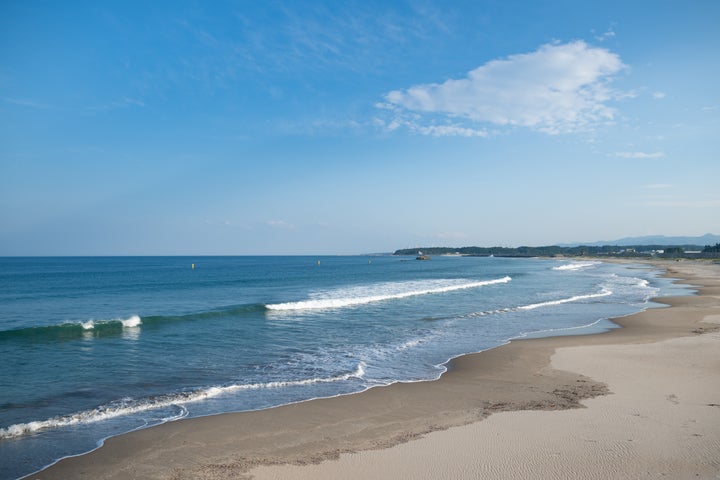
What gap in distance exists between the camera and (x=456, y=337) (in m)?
18.5

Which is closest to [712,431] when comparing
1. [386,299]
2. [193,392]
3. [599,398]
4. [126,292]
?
[599,398]

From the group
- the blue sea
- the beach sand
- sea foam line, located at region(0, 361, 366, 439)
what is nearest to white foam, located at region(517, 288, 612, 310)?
the blue sea

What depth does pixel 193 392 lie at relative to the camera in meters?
10.8

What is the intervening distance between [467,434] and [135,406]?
6967 millimetres

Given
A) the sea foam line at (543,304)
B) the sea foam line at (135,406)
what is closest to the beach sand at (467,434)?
the sea foam line at (135,406)

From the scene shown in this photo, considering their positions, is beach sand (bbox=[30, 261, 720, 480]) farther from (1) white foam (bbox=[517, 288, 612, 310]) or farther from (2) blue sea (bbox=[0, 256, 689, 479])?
(1) white foam (bbox=[517, 288, 612, 310])

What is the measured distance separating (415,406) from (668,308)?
24.3 m

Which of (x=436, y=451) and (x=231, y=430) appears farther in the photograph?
(x=231, y=430)

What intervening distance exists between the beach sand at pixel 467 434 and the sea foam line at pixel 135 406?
1.40 metres

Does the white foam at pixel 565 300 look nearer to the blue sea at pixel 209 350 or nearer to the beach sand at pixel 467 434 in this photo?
the blue sea at pixel 209 350

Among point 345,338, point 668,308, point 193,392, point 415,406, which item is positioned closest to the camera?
point 415,406

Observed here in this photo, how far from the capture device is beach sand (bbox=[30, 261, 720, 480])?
6.68 metres

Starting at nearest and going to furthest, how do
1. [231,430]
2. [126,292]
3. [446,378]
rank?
1. [231,430]
2. [446,378]
3. [126,292]

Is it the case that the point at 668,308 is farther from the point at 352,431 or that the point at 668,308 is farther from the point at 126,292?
the point at 126,292
